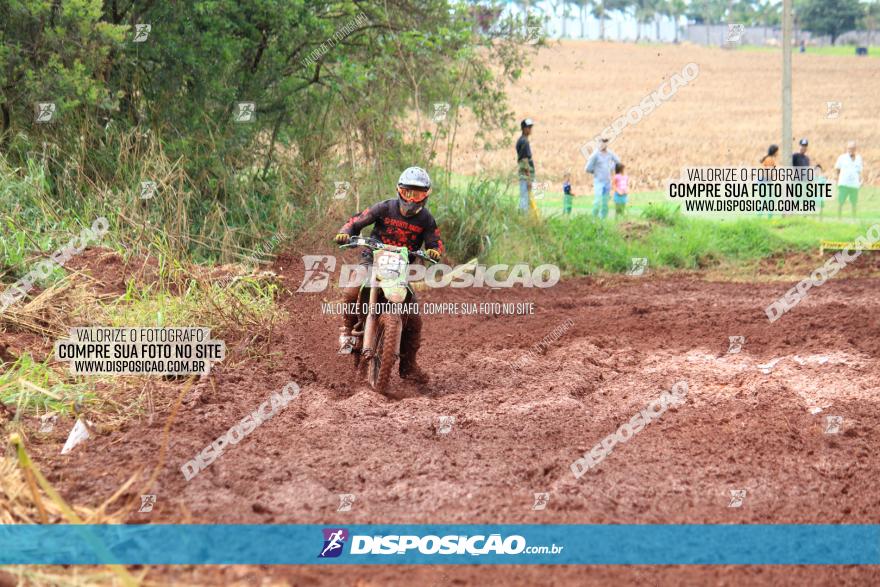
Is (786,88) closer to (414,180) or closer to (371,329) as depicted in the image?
(414,180)

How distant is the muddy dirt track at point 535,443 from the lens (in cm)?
634

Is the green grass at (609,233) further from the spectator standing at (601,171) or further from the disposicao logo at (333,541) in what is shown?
the disposicao logo at (333,541)

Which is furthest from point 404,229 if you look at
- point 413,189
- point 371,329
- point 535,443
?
point 535,443

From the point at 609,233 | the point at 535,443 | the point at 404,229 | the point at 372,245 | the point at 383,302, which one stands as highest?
the point at 404,229

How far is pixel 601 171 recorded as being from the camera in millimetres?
20359

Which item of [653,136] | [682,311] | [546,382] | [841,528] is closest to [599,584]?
[841,528]

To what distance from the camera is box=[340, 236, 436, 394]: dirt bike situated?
9.52 meters

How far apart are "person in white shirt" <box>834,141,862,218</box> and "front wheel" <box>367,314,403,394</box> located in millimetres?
14596

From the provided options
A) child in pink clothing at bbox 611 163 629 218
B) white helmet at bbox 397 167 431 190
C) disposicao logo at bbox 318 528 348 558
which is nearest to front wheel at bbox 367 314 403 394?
white helmet at bbox 397 167 431 190

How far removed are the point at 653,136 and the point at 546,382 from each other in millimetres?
27077

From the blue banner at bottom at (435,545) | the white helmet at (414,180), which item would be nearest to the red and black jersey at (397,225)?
the white helmet at (414,180)

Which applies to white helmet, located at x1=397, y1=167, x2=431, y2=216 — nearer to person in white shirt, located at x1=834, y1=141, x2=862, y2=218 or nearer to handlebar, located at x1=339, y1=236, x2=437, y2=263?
handlebar, located at x1=339, y1=236, x2=437, y2=263

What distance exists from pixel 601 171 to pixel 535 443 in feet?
42.7

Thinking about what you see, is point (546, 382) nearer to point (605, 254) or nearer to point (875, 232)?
point (605, 254)
